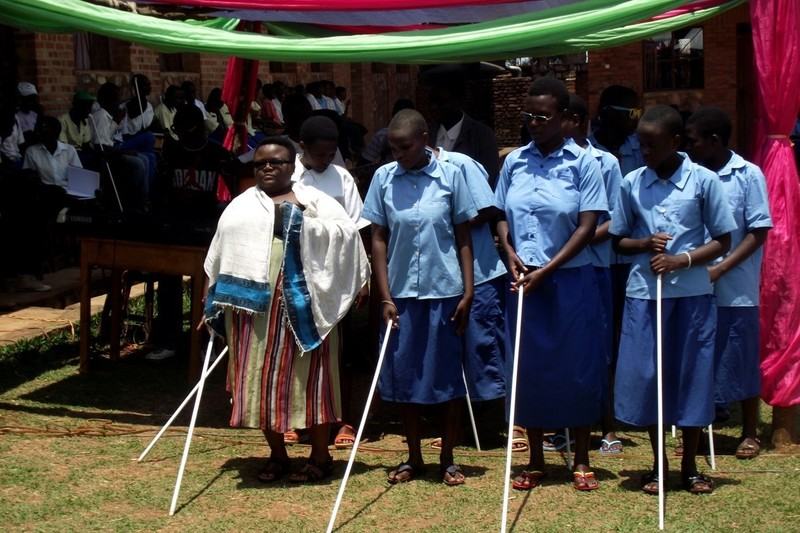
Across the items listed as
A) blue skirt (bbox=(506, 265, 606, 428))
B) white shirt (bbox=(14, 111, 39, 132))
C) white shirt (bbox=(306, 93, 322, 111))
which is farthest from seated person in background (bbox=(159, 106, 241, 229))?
white shirt (bbox=(306, 93, 322, 111))

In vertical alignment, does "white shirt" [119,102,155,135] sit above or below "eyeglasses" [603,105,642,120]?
above

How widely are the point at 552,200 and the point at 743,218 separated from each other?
44.3 inches

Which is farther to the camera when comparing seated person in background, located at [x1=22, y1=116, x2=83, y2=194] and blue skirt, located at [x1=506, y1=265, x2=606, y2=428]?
seated person in background, located at [x1=22, y1=116, x2=83, y2=194]

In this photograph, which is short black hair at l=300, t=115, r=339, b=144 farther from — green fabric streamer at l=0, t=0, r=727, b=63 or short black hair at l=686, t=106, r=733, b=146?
short black hair at l=686, t=106, r=733, b=146

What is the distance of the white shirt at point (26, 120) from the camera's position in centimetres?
1202

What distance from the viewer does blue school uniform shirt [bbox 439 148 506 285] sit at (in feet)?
19.4

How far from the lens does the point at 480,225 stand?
621 cm

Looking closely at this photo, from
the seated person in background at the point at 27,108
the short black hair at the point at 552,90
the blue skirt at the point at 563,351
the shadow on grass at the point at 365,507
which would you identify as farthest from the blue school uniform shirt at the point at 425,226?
the seated person in background at the point at 27,108

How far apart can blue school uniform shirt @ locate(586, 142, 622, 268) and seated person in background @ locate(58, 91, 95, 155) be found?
794cm

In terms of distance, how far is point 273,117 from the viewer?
1834 cm

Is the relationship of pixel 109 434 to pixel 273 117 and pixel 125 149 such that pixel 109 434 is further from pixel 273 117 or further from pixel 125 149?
pixel 273 117

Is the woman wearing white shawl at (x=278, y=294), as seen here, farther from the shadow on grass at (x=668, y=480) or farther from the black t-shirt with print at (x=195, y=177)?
the black t-shirt with print at (x=195, y=177)

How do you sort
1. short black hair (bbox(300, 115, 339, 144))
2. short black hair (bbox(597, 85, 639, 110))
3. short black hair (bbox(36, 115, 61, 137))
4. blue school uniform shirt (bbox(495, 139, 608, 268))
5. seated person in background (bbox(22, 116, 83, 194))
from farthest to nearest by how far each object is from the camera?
1. short black hair (bbox(36, 115, 61, 137))
2. seated person in background (bbox(22, 116, 83, 194))
3. short black hair (bbox(597, 85, 639, 110))
4. short black hair (bbox(300, 115, 339, 144))
5. blue school uniform shirt (bbox(495, 139, 608, 268))

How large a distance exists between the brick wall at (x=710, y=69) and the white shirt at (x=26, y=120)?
1087 centimetres
